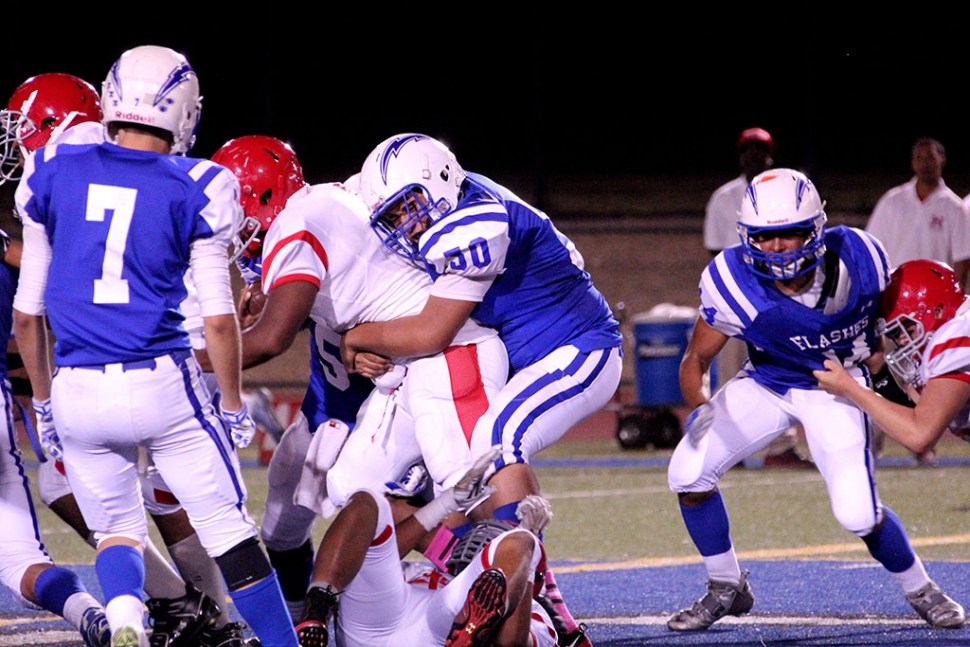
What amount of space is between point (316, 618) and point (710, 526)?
1635 mm

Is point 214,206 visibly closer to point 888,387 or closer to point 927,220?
point 888,387

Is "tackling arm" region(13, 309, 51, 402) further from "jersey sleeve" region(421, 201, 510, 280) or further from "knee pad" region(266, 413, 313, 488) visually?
"jersey sleeve" region(421, 201, 510, 280)

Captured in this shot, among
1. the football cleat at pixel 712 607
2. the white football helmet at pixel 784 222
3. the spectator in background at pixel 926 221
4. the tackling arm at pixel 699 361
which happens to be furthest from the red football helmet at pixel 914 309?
the spectator in background at pixel 926 221

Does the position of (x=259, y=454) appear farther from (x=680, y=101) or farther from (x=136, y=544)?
(x=680, y=101)

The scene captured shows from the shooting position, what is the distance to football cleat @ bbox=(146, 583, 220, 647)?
4.03 meters

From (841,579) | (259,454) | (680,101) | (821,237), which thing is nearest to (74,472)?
(821,237)

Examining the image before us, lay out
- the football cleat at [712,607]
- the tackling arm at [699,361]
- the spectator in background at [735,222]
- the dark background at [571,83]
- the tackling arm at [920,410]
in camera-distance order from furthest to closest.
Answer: the dark background at [571,83] → the spectator in background at [735,222] → the tackling arm at [699,361] → the football cleat at [712,607] → the tackling arm at [920,410]

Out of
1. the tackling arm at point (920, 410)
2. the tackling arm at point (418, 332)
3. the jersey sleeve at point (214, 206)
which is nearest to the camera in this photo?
the jersey sleeve at point (214, 206)

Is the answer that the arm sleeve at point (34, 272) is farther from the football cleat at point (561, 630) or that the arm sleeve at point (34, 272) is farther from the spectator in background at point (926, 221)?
the spectator in background at point (926, 221)

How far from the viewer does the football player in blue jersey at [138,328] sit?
3.40m

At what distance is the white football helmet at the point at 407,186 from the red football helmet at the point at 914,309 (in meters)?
1.45

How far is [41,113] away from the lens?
14.7 ft

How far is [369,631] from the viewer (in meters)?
3.42

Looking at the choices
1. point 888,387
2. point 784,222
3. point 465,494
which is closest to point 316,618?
point 465,494
